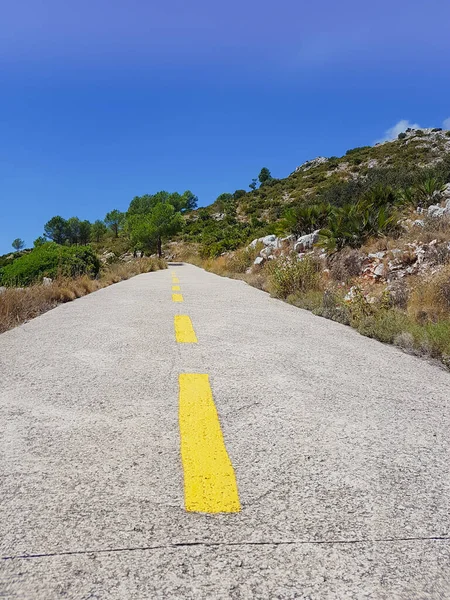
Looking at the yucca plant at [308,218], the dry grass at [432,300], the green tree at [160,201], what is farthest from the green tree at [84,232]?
the dry grass at [432,300]

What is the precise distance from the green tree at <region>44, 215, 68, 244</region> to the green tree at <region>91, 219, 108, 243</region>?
556 centimetres

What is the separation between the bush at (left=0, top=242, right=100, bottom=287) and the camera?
1184cm

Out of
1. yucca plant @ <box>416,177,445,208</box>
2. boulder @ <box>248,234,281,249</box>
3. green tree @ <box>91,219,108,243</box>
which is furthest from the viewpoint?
green tree @ <box>91,219,108,243</box>

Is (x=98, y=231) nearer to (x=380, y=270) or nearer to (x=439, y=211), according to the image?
(x=439, y=211)

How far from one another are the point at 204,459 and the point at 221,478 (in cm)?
17

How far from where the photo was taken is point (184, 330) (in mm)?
4941

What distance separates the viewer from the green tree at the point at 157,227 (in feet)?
134

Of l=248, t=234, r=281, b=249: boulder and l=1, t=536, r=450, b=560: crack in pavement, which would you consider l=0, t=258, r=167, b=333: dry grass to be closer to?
l=1, t=536, r=450, b=560: crack in pavement

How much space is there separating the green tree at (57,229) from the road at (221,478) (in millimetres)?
84415

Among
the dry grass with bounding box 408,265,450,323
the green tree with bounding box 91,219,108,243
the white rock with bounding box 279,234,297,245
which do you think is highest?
the green tree with bounding box 91,219,108,243

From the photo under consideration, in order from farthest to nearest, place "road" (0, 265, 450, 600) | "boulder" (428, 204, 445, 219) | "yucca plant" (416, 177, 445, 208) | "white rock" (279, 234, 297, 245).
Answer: "white rock" (279, 234, 297, 245) → "yucca plant" (416, 177, 445, 208) → "boulder" (428, 204, 445, 219) → "road" (0, 265, 450, 600)

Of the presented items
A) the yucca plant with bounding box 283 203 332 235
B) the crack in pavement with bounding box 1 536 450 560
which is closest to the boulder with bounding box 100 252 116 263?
the yucca plant with bounding box 283 203 332 235

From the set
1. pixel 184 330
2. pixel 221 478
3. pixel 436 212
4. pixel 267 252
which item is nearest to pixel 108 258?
pixel 267 252

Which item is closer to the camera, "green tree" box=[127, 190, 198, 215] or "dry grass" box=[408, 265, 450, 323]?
"dry grass" box=[408, 265, 450, 323]
